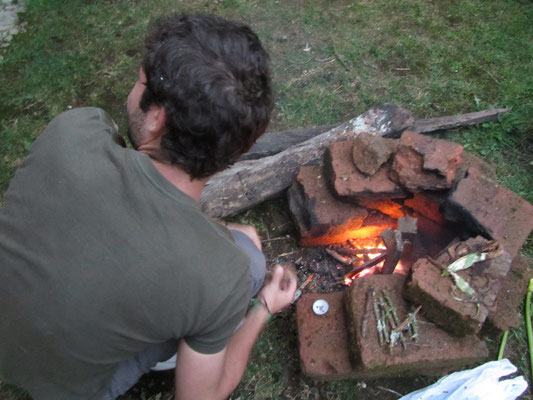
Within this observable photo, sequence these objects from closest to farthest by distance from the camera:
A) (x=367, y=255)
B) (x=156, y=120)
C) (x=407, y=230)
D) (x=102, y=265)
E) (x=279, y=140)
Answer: (x=102, y=265) → (x=156, y=120) → (x=407, y=230) → (x=367, y=255) → (x=279, y=140)

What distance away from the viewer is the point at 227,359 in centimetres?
191

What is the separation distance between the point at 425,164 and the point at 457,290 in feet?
2.83

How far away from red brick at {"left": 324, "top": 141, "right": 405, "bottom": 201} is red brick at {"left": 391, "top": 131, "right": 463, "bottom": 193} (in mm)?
76

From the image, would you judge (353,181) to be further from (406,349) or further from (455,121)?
(455,121)

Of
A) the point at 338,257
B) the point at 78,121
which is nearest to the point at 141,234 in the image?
the point at 78,121

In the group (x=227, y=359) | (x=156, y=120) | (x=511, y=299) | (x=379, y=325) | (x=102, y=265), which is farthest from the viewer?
(x=511, y=299)

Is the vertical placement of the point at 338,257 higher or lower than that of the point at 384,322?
lower

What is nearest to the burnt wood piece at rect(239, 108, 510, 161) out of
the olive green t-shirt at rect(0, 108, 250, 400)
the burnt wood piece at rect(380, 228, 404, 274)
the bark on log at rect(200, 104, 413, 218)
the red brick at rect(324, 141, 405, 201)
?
the bark on log at rect(200, 104, 413, 218)

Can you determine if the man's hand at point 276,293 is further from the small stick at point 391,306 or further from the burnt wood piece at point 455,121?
the burnt wood piece at point 455,121

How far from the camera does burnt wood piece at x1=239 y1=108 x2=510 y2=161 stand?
11.4ft

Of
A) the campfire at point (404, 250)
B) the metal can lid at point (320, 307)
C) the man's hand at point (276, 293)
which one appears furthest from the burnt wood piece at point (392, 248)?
the man's hand at point (276, 293)

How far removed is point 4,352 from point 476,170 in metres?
2.84

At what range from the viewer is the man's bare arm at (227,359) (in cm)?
167

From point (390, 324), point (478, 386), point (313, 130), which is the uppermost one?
point (313, 130)
